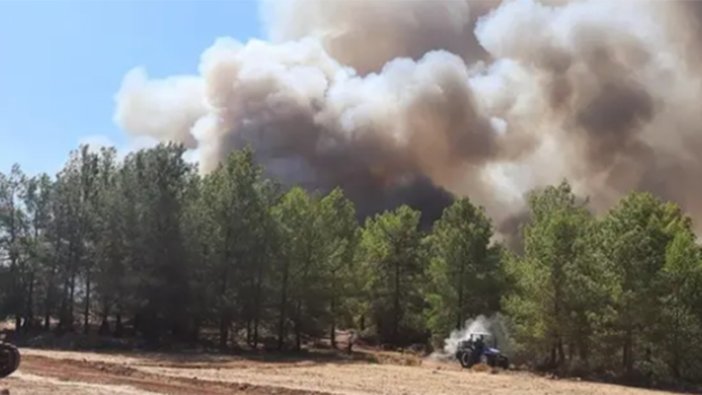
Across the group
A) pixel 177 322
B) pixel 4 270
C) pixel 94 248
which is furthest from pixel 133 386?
pixel 4 270

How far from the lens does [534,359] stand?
53.2 meters

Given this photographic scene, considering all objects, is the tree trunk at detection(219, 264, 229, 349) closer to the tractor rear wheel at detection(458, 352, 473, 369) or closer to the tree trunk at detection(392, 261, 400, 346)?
the tree trunk at detection(392, 261, 400, 346)

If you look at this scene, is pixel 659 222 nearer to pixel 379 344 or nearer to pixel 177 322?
pixel 379 344

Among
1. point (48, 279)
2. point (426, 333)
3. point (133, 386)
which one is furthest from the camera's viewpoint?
point (426, 333)

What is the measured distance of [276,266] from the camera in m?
58.8

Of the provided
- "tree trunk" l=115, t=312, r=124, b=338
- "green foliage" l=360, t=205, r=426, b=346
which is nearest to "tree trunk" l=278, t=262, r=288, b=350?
"green foliage" l=360, t=205, r=426, b=346

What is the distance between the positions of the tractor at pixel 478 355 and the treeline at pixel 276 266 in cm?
253

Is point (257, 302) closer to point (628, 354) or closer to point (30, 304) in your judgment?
point (30, 304)

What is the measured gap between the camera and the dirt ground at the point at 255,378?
96.4 ft

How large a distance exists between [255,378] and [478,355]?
61.5ft

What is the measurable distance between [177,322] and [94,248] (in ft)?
28.0

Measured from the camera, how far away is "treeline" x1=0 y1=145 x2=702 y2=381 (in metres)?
48.6

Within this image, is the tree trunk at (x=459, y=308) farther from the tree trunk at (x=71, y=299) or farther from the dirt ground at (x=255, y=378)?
the tree trunk at (x=71, y=299)

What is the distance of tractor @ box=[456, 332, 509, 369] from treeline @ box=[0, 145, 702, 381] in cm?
253
